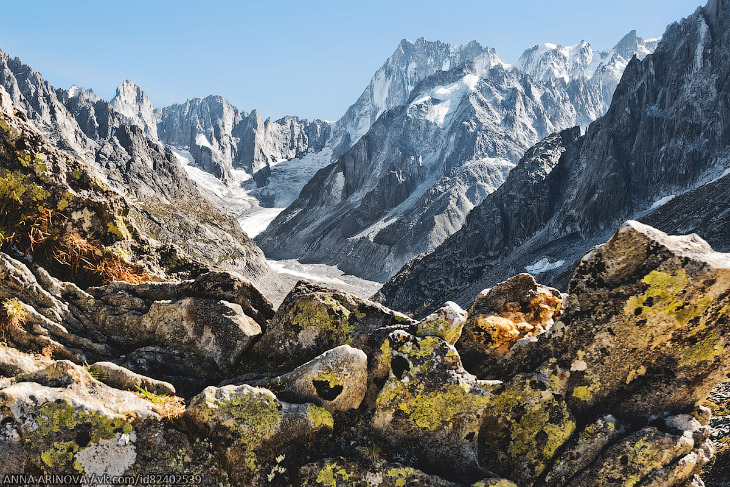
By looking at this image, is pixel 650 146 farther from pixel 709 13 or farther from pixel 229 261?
pixel 229 261

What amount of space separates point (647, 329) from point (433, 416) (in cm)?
372

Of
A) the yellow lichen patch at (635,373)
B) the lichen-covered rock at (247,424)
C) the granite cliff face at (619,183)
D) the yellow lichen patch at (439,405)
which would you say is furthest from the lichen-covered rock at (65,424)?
the granite cliff face at (619,183)

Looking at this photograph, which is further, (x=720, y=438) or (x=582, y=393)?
(x=720, y=438)

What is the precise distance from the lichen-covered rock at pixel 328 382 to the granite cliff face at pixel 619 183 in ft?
242

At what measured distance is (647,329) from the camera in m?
7.62

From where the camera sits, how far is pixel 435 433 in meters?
7.31

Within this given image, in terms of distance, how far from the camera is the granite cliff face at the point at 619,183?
93500mm

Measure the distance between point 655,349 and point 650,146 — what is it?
12014 centimetres

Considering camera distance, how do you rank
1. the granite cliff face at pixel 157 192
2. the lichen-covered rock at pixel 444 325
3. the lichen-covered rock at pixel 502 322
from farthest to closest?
the granite cliff face at pixel 157 192
the lichen-covered rock at pixel 502 322
the lichen-covered rock at pixel 444 325

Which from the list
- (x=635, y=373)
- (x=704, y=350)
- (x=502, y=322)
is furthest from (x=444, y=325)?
(x=704, y=350)

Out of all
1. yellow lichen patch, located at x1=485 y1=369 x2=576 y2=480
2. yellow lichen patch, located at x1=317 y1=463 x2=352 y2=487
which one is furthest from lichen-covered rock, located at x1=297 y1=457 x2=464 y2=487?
yellow lichen patch, located at x1=485 y1=369 x2=576 y2=480

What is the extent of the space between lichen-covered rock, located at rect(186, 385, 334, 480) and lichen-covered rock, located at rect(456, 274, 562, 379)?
11.6 feet

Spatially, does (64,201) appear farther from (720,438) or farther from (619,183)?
(619,183)

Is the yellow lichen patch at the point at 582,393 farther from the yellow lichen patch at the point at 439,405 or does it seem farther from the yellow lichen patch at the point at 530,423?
the yellow lichen patch at the point at 439,405
